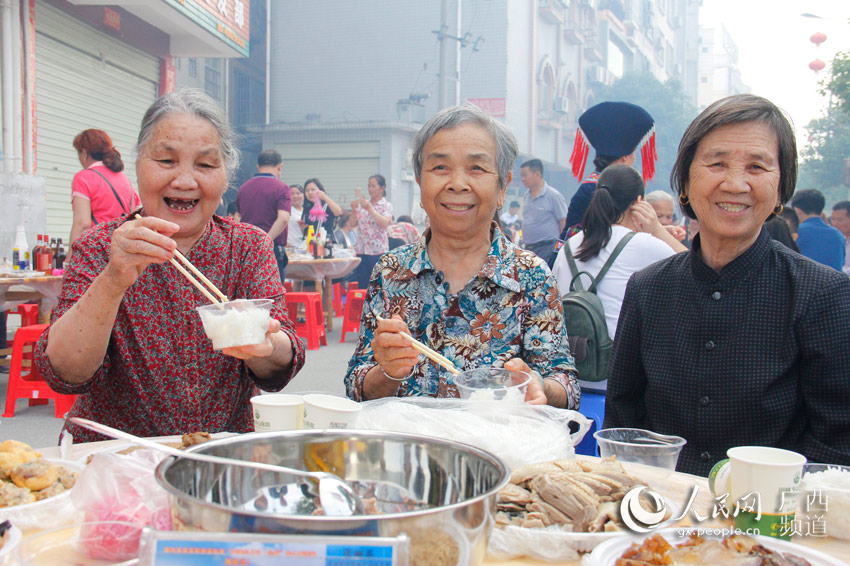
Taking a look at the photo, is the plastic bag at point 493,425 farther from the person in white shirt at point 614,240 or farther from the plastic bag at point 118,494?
the person in white shirt at point 614,240

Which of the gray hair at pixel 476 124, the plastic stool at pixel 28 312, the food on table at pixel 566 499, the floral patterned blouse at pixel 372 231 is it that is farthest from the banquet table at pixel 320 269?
the food on table at pixel 566 499

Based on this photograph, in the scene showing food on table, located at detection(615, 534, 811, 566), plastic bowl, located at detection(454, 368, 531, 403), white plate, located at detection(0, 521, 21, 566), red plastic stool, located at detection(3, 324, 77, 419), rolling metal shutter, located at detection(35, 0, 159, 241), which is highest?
rolling metal shutter, located at detection(35, 0, 159, 241)

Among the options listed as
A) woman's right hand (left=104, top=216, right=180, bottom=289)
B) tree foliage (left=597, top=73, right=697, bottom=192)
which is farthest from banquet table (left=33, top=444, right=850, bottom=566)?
tree foliage (left=597, top=73, right=697, bottom=192)

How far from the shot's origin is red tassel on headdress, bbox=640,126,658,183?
5.63 meters

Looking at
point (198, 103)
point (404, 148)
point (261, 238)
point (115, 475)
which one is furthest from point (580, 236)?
point (404, 148)

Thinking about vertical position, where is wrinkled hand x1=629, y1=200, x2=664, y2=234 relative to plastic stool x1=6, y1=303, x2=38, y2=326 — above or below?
above

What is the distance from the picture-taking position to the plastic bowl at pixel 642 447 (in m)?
1.54

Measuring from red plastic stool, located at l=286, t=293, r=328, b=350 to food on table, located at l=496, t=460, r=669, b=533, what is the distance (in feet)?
23.7

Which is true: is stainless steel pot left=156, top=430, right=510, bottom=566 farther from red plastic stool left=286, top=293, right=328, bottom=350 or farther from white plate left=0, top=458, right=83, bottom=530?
red plastic stool left=286, top=293, right=328, bottom=350

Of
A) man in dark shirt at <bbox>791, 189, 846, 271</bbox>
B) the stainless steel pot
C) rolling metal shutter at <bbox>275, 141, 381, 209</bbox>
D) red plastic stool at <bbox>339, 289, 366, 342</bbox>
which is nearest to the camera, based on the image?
the stainless steel pot

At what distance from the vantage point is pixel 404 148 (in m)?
25.9

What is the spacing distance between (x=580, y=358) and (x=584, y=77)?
43.6 meters

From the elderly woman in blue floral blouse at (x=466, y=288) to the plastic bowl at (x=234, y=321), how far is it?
0.67 metres

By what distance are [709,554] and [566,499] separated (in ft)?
0.87
